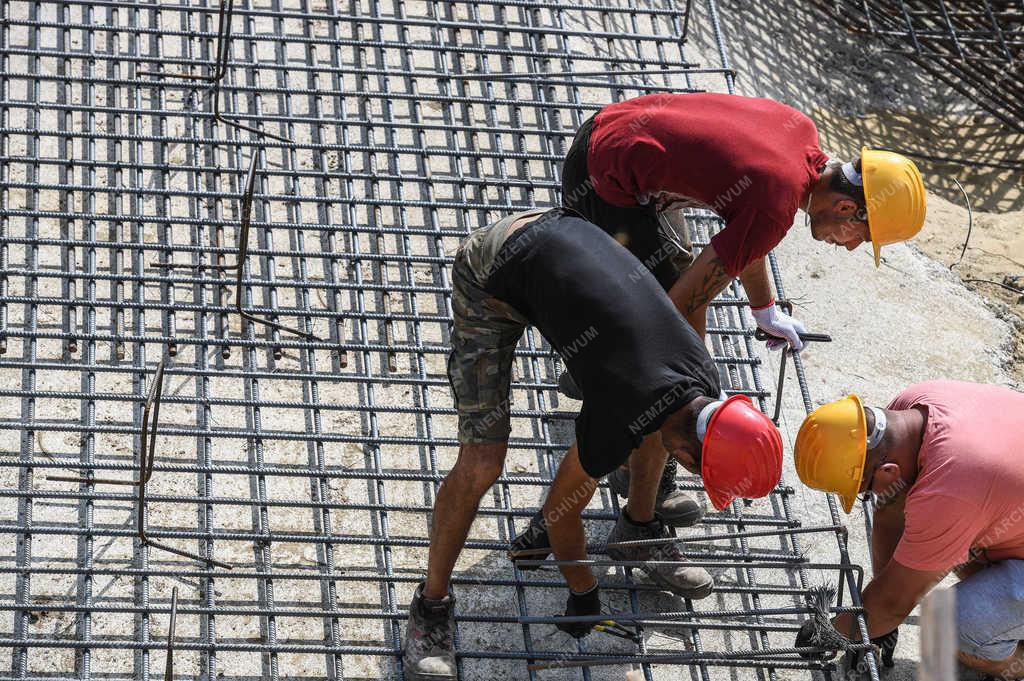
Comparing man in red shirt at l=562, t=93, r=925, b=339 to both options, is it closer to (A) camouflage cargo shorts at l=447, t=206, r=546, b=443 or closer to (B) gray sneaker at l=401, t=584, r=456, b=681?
(A) camouflage cargo shorts at l=447, t=206, r=546, b=443

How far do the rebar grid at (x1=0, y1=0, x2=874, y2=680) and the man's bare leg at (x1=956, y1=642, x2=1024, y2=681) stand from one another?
1.64 feet

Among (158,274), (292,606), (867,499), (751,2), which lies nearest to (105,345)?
(158,274)

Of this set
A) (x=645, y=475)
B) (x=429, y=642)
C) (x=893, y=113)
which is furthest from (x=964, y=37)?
(x=429, y=642)

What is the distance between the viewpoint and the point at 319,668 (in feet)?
11.6

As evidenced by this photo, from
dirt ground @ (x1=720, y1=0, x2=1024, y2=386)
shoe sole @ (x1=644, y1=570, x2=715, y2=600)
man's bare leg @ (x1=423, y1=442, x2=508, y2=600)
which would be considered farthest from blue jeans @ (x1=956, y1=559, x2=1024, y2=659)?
dirt ground @ (x1=720, y1=0, x2=1024, y2=386)

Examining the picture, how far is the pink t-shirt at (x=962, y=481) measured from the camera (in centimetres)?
316

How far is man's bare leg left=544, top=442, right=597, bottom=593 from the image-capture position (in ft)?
10.8

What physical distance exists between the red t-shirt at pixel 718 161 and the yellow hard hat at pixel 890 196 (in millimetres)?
182

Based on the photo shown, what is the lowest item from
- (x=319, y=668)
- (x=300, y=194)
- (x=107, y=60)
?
(x=319, y=668)

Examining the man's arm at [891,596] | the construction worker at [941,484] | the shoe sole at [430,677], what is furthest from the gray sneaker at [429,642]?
the man's arm at [891,596]

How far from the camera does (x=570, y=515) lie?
340 centimetres

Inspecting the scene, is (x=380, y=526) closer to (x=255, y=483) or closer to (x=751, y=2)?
(x=255, y=483)

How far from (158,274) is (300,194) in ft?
2.17

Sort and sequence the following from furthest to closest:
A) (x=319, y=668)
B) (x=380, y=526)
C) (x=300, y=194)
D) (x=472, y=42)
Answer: (x=472, y=42), (x=300, y=194), (x=380, y=526), (x=319, y=668)
